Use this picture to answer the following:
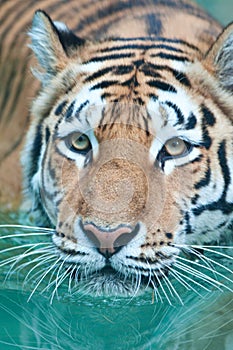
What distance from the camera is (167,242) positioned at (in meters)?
2.87

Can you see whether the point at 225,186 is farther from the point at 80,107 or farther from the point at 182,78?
the point at 80,107

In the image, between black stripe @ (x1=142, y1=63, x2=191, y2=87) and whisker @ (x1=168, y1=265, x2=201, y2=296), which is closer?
whisker @ (x1=168, y1=265, x2=201, y2=296)

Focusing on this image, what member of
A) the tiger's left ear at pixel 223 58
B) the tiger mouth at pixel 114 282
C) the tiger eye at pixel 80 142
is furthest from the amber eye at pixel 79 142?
the tiger's left ear at pixel 223 58

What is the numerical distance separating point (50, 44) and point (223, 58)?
1.96ft

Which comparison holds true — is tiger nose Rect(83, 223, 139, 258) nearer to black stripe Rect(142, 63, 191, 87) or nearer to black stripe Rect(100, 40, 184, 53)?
black stripe Rect(142, 63, 191, 87)

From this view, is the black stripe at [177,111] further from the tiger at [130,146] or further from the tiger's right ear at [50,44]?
the tiger's right ear at [50,44]

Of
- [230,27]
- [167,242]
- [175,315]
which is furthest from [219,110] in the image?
[175,315]

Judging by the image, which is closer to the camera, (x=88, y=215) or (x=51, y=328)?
(x=88, y=215)

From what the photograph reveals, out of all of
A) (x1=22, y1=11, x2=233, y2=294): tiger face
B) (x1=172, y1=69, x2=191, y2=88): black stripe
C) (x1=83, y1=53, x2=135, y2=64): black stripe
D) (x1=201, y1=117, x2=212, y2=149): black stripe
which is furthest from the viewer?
(x1=83, y1=53, x2=135, y2=64): black stripe

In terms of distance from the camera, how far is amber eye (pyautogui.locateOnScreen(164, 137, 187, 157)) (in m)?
2.91

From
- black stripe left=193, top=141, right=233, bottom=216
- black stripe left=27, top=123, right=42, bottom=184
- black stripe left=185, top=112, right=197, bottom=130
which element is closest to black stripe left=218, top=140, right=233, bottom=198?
black stripe left=193, top=141, right=233, bottom=216

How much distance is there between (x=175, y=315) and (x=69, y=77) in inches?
35.6

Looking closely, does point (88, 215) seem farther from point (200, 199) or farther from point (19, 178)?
point (19, 178)

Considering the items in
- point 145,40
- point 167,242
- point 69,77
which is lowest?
point 167,242
